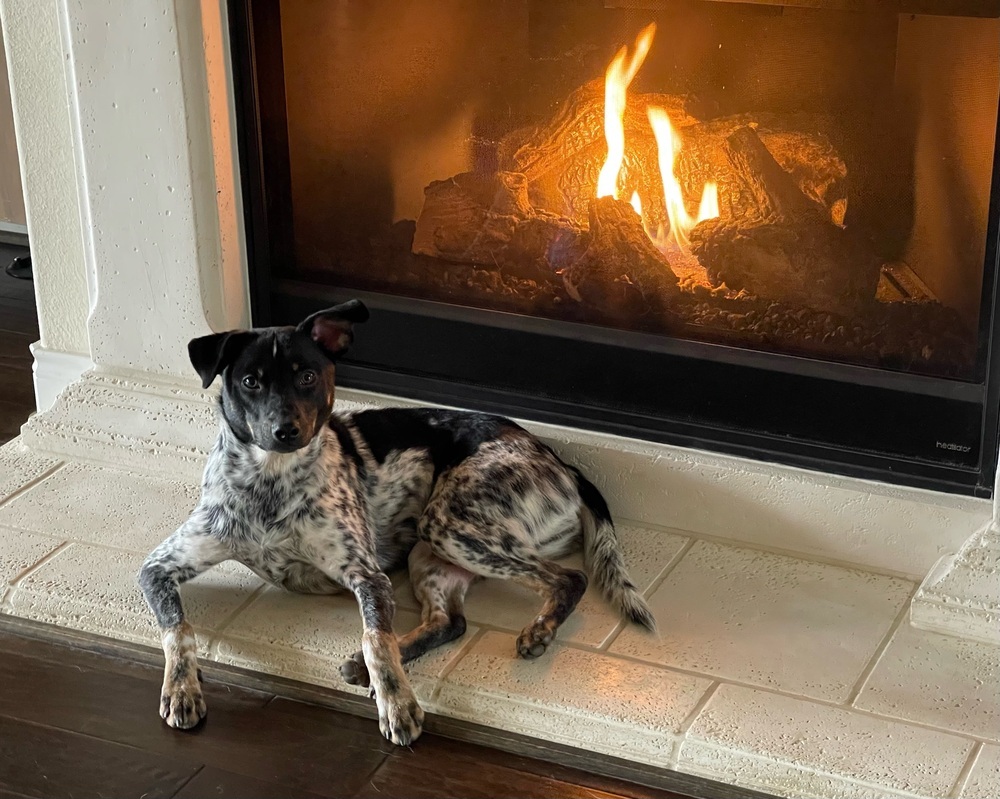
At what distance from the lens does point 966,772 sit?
85.8 inches

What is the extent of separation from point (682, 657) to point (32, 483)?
1.60 m

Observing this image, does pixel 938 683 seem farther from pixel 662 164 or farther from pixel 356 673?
pixel 662 164

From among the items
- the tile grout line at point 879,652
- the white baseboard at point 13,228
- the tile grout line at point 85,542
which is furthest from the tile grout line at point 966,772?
the white baseboard at point 13,228

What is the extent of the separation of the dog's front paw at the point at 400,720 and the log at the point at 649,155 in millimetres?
1112

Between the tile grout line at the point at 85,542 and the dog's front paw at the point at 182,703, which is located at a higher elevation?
the tile grout line at the point at 85,542

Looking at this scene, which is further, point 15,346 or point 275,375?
point 15,346

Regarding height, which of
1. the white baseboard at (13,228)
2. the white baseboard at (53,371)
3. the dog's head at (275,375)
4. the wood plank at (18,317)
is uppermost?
the dog's head at (275,375)

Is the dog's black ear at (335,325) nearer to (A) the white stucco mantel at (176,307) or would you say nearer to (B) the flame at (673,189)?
(A) the white stucco mantel at (176,307)

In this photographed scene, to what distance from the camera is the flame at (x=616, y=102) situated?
2.70m

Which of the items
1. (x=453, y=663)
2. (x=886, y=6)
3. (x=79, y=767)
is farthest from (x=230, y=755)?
(x=886, y=6)

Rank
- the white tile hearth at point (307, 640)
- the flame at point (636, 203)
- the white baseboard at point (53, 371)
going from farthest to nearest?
the white baseboard at point (53, 371) < the flame at point (636, 203) < the white tile hearth at point (307, 640)

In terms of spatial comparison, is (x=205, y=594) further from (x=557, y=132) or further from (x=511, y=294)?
(x=557, y=132)

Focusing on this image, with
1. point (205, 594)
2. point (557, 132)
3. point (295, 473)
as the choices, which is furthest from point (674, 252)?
point (205, 594)

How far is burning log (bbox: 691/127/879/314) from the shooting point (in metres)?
2.69
